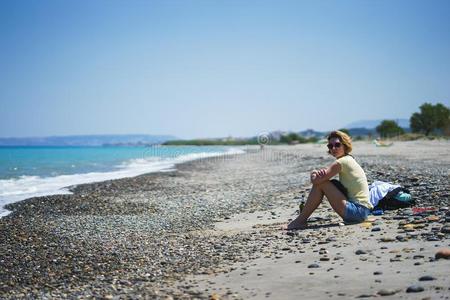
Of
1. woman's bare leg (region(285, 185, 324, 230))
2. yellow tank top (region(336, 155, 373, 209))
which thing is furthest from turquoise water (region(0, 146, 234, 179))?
yellow tank top (region(336, 155, 373, 209))

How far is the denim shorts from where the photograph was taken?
7879mm

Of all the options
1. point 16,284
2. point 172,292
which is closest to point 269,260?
point 172,292

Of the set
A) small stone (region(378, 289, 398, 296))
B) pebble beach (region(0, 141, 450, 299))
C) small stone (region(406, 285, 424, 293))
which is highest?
small stone (region(406, 285, 424, 293))

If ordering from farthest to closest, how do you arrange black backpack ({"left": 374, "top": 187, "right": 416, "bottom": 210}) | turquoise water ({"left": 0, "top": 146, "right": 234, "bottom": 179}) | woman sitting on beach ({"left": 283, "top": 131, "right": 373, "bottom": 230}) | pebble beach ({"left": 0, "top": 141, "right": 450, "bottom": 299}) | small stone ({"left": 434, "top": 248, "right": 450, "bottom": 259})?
turquoise water ({"left": 0, "top": 146, "right": 234, "bottom": 179}), black backpack ({"left": 374, "top": 187, "right": 416, "bottom": 210}), woman sitting on beach ({"left": 283, "top": 131, "right": 373, "bottom": 230}), small stone ({"left": 434, "top": 248, "right": 450, "bottom": 259}), pebble beach ({"left": 0, "top": 141, "right": 450, "bottom": 299})

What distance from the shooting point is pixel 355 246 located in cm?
639

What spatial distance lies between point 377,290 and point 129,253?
4.16 metres

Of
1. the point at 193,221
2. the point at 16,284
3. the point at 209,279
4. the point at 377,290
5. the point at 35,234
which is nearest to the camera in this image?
the point at 377,290

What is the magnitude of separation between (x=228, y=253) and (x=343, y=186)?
2.46 meters

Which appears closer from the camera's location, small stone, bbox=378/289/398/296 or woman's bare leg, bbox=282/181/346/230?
small stone, bbox=378/289/398/296

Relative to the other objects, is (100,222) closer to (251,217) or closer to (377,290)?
(251,217)

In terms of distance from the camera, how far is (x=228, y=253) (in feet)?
23.0

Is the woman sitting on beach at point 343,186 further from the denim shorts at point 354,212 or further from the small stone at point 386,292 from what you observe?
the small stone at point 386,292

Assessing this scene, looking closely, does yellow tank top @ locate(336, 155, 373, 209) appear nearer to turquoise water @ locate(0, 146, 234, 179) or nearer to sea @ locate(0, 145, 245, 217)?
sea @ locate(0, 145, 245, 217)

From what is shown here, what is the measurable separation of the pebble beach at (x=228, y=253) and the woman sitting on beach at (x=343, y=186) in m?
0.31
